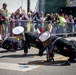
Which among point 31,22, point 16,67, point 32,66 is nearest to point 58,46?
point 32,66

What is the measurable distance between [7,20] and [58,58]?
4.81 meters

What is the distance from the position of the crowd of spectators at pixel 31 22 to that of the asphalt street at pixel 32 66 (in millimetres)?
3653

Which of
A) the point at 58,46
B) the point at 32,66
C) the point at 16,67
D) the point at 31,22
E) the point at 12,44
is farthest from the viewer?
the point at 31,22

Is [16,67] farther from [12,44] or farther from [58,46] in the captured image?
[12,44]

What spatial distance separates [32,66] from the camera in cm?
968

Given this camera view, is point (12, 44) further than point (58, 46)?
Yes

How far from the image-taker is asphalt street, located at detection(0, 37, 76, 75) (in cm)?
878

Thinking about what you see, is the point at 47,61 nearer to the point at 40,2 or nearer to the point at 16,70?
the point at 16,70

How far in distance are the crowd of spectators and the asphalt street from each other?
365cm

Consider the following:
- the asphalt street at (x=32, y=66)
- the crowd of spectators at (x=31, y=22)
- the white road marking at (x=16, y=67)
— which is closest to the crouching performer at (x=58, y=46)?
the asphalt street at (x=32, y=66)

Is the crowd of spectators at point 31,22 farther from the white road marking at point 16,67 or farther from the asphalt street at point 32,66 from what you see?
the white road marking at point 16,67

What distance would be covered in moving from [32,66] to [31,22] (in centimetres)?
834

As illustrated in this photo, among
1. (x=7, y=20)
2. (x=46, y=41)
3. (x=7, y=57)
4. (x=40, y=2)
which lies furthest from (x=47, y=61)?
(x=40, y=2)

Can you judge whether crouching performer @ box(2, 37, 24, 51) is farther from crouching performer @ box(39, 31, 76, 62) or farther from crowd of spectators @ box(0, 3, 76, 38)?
crouching performer @ box(39, 31, 76, 62)
